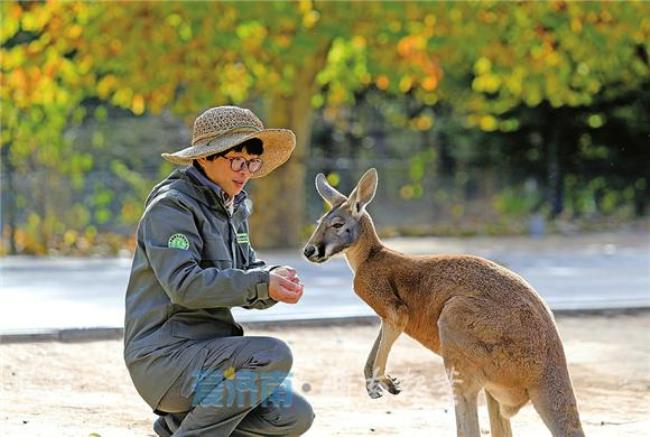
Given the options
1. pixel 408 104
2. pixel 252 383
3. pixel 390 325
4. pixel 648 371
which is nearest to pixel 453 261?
pixel 390 325

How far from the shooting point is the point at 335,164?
874 inches

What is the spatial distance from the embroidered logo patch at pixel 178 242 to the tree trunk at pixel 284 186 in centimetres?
1275

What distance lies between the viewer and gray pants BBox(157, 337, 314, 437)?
5059 millimetres

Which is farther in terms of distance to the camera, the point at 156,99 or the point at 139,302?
the point at 156,99

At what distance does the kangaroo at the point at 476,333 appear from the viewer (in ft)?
17.6

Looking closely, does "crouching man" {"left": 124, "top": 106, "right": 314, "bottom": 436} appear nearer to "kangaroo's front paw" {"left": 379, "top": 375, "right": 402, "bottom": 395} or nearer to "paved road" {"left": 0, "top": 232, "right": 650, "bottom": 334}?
"kangaroo's front paw" {"left": 379, "top": 375, "right": 402, "bottom": 395}

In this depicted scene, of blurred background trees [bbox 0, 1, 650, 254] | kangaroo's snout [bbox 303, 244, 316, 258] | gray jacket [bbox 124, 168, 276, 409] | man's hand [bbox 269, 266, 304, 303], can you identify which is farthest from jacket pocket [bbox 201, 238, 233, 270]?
blurred background trees [bbox 0, 1, 650, 254]

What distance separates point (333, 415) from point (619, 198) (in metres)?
17.8

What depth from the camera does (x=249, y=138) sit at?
17.4 ft

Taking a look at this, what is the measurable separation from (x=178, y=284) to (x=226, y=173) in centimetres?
61

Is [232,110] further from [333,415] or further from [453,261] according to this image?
[333,415]

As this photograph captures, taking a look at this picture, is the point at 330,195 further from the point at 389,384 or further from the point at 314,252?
the point at 389,384

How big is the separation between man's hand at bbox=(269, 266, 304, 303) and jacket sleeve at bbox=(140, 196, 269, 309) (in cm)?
2

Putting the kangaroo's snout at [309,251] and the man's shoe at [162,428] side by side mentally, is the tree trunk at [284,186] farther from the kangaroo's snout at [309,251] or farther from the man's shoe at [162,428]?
the man's shoe at [162,428]
